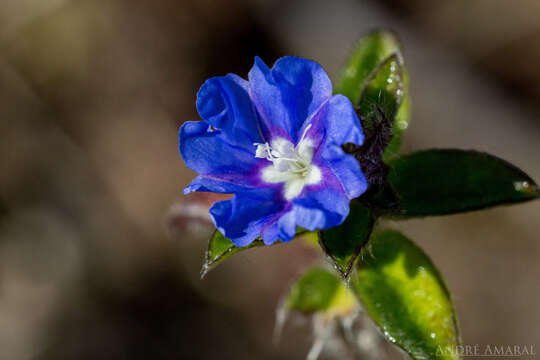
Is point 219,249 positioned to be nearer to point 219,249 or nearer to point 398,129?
point 219,249

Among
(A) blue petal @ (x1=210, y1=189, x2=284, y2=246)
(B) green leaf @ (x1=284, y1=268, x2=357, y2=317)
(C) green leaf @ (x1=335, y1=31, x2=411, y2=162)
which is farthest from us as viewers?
(B) green leaf @ (x1=284, y1=268, x2=357, y2=317)

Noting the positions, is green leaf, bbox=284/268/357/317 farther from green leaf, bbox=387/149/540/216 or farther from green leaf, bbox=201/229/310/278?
green leaf, bbox=201/229/310/278

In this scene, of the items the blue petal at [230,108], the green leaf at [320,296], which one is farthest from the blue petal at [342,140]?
the green leaf at [320,296]

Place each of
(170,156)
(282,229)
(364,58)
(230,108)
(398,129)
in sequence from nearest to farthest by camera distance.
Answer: (282,229)
(230,108)
(398,129)
(364,58)
(170,156)

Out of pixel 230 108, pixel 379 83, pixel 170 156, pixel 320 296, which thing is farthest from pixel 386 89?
pixel 170 156

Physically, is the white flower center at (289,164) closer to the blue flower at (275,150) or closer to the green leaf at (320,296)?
the blue flower at (275,150)

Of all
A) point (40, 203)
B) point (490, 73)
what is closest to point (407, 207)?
point (490, 73)

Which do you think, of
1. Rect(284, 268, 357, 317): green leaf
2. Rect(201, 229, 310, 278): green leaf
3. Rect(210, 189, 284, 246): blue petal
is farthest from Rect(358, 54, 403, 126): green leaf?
Rect(284, 268, 357, 317): green leaf

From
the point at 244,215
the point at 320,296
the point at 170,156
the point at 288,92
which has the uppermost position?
the point at 288,92
